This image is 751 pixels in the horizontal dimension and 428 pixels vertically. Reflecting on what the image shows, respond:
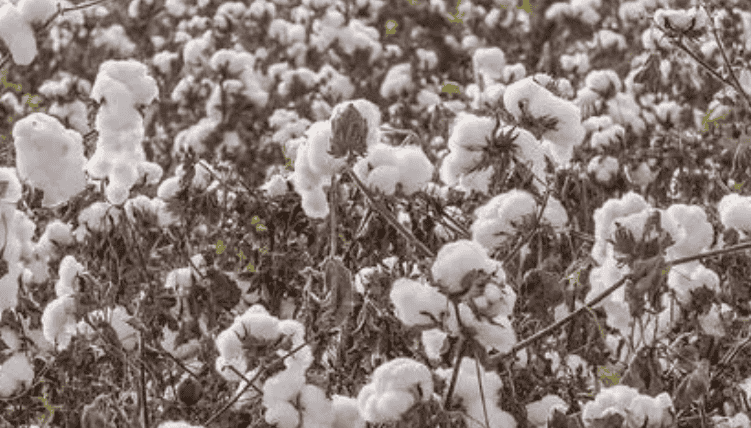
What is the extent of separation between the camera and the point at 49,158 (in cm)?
193

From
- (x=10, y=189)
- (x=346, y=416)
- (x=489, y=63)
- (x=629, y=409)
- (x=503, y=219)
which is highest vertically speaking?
(x=489, y=63)

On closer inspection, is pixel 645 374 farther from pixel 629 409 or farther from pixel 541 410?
pixel 541 410

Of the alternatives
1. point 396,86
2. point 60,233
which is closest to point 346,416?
point 60,233

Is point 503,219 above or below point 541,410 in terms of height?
above

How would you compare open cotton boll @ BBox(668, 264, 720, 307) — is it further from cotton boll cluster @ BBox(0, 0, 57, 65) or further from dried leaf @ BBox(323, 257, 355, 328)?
cotton boll cluster @ BBox(0, 0, 57, 65)

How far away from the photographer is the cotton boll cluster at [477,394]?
6.30 feet

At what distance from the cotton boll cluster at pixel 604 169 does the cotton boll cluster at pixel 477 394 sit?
199cm

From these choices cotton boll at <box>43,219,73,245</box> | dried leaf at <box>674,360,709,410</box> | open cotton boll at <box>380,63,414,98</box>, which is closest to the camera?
dried leaf at <box>674,360,709,410</box>

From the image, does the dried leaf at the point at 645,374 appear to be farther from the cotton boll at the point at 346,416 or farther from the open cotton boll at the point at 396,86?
the open cotton boll at the point at 396,86

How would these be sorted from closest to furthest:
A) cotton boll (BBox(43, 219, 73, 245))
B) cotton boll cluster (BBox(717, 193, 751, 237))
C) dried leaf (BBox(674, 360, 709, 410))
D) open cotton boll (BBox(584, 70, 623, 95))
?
1. dried leaf (BBox(674, 360, 709, 410))
2. cotton boll cluster (BBox(717, 193, 751, 237))
3. cotton boll (BBox(43, 219, 73, 245))
4. open cotton boll (BBox(584, 70, 623, 95))

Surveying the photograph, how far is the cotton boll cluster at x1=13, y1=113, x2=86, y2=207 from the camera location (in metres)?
1.92

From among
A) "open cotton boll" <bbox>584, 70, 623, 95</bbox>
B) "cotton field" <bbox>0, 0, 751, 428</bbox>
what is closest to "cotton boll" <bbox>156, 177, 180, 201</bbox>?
"cotton field" <bbox>0, 0, 751, 428</bbox>

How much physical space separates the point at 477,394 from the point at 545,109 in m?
0.48

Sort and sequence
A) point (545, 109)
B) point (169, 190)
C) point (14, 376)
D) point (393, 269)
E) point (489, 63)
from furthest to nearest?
point (489, 63) < point (169, 190) < point (14, 376) < point (393, 269) < point (545, 109)
